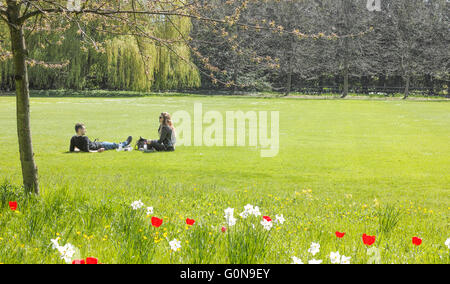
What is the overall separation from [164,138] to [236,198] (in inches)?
231

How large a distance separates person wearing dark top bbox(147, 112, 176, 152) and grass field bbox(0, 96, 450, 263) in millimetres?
368

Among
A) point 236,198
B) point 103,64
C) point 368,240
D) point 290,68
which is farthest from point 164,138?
point 290,68

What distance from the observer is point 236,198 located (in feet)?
18.3

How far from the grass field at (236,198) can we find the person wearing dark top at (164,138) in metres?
0.37

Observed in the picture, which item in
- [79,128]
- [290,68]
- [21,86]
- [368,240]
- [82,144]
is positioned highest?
[290,68]

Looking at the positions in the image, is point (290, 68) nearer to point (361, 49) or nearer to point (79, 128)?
point (361, 49)

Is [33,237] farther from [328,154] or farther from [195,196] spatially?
[328,154]

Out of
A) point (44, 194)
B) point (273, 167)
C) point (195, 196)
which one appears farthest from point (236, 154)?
point (44, 194)

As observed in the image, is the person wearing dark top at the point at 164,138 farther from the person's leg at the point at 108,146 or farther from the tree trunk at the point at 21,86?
the tree trunk at the point at 21,86

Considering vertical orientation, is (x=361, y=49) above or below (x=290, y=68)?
above

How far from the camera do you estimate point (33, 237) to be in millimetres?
3543

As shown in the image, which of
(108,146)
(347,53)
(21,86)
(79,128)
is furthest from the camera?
(347,53)

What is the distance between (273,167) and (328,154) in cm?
236

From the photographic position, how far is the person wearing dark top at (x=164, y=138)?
36.1ft
